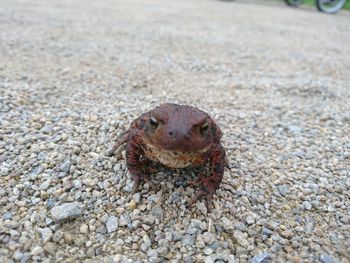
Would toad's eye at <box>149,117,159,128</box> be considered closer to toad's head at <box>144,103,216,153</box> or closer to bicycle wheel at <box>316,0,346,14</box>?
toad's head at <box>144,103,216,153</box>

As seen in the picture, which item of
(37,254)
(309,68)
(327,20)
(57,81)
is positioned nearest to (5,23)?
(57,81)

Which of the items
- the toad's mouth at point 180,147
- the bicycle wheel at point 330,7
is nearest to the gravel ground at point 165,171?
the toad's mouth at point 180,147

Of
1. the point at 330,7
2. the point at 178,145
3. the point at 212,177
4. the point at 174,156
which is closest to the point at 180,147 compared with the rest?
the point at 178,145

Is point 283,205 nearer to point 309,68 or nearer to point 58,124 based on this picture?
point 58,124

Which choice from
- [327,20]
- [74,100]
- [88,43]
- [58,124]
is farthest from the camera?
[327,20]

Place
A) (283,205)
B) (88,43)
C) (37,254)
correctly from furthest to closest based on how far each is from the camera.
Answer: (88,43) → (283,205) → (37,254)

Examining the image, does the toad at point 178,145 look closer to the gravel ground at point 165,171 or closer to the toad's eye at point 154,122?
the toad's eye at point 154,122

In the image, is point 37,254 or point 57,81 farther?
point 57,81
